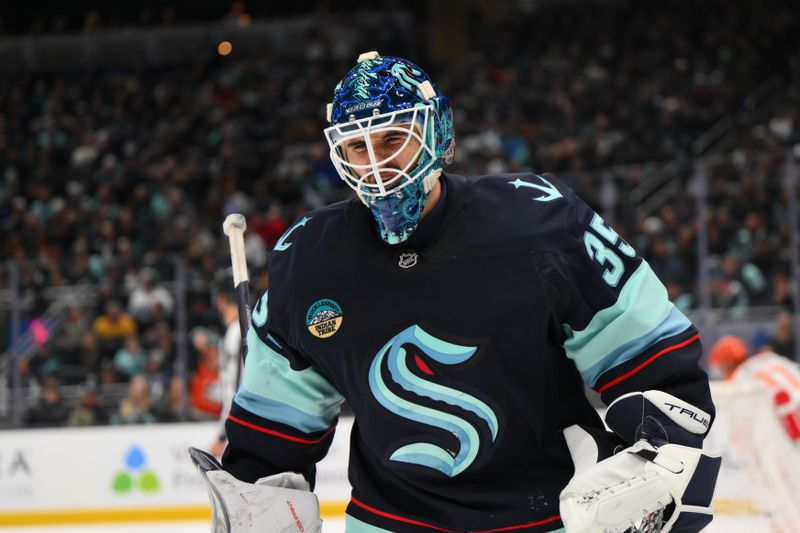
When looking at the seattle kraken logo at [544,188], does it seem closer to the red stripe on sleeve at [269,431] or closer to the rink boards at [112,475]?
the red stripe on sleeve at [269,431]

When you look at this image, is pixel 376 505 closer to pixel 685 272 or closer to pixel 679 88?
pixel 685 272

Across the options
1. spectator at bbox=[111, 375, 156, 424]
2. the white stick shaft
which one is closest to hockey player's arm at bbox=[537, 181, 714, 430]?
the white stick shaft

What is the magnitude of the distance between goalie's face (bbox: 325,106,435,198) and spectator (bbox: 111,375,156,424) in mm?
5516

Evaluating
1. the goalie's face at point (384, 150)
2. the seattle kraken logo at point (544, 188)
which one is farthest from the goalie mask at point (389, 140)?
the seattle kraken logo at point (544, 188)

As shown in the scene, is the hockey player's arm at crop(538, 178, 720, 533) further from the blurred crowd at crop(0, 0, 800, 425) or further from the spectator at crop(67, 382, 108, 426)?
the spectator at crop(67, 382, 108, 426)

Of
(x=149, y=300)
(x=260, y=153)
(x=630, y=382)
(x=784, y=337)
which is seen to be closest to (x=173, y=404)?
(x=149, y=300)

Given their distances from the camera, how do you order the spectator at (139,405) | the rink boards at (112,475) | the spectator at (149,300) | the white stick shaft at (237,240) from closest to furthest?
1. the white stick shaft at (237,240)
2. the rink boards at (112,475)
3. the spectator at (139,405)
4. the spectator at (149,300)

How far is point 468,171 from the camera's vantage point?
919 cm

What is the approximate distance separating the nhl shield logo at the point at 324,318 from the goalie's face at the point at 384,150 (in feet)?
0.60

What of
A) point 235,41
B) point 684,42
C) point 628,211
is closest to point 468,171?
point 628,211

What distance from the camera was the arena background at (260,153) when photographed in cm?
663

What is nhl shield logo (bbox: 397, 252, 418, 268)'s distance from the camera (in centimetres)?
178

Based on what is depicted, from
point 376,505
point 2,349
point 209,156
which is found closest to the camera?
point 376,505

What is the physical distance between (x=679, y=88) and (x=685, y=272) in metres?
4.94
